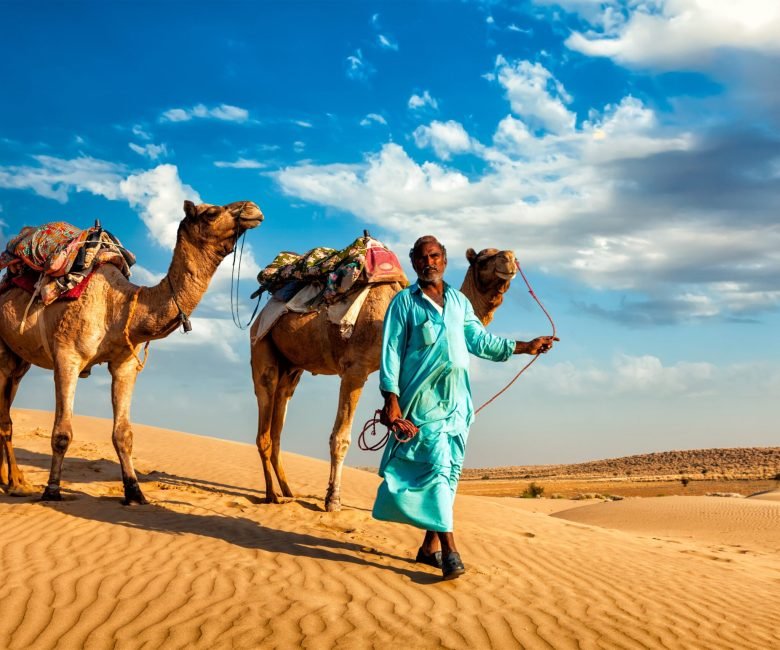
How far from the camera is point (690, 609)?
6.54 meters

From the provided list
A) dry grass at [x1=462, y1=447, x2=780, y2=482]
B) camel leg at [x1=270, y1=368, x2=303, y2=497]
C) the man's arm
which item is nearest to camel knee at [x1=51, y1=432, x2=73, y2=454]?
camel leg at [x1=270, y1=368, x2=303, y2=497]

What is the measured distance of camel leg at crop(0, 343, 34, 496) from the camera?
35.5 feet

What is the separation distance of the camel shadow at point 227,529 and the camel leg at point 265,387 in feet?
4.21

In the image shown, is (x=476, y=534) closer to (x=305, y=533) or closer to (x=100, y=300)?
(x=305, y=533)

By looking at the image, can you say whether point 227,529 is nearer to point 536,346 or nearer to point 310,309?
point 310,309

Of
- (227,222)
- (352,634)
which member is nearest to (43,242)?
(227,222)

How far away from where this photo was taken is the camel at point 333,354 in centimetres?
921

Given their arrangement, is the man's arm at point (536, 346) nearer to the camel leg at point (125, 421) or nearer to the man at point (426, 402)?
the man at point (426, 402)

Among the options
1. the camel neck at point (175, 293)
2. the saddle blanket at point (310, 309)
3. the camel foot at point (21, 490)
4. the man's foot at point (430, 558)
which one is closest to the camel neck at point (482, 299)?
the saddle blanket at point (310, 309)

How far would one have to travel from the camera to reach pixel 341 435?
942 centimetres

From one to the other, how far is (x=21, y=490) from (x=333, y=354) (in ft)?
14.9

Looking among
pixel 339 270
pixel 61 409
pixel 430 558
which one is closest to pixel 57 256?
pixel 61 409

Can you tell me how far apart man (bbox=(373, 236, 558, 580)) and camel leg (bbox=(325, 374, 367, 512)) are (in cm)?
277

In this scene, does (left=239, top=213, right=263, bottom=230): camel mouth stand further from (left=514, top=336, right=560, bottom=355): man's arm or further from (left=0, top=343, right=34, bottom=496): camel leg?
(left=0, top=343, right=34, bottom=496): camel leg
